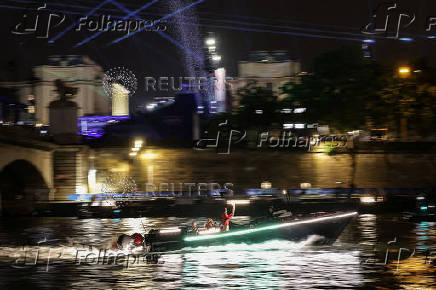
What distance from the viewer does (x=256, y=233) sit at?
30578mm

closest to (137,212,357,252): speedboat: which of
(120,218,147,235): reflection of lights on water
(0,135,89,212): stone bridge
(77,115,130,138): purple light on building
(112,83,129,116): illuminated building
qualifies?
(120,218,147,235): reflection of lights on water

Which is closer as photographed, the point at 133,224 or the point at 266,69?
the point at 133,224

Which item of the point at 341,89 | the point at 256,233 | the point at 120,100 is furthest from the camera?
Result: the point at 120,100

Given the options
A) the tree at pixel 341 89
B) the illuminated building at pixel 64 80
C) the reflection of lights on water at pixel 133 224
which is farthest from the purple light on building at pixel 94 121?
the reflection of lights on water at pixel 133 224

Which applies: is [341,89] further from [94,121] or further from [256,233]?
[256,233]

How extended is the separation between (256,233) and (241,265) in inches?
107

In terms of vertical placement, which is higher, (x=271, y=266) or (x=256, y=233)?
(x=256, y=233)

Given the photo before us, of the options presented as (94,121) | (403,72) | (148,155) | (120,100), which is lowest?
(148,155)

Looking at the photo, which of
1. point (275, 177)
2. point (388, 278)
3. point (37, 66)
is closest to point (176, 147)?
point (275, 177)

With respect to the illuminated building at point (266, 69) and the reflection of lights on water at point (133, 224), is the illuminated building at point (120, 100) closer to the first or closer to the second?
the illuminated building at point (266, 69)

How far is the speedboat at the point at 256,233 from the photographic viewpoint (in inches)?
1179

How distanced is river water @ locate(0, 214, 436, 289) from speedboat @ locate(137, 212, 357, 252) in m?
0.48

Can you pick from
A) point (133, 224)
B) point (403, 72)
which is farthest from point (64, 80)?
point (133, 224)

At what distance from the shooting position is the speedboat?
29.9 metres
